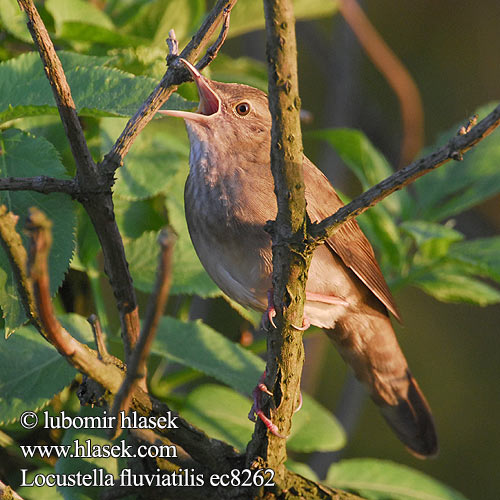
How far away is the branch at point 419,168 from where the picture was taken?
4.58ft

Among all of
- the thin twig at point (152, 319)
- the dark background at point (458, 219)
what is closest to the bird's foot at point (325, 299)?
the thin twig at point (152, 319)

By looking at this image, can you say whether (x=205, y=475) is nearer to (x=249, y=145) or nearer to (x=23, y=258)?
(x=23, y=258)

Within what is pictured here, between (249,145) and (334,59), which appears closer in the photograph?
(249,145)

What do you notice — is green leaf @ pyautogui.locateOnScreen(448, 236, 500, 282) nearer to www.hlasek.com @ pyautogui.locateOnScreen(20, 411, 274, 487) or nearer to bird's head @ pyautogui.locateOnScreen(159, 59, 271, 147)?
bird's head @ pyautogui.locateOnScreen(159, 59, 271, 147)

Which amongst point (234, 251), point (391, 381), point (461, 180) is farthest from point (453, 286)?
point (234, 251)

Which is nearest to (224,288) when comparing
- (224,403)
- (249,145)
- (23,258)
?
(224,403)

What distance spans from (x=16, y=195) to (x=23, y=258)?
500 mm

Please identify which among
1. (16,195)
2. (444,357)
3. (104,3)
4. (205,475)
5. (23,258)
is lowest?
(205,475)

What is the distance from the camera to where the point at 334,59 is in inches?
183

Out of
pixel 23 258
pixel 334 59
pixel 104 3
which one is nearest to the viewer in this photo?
pixel 23 258

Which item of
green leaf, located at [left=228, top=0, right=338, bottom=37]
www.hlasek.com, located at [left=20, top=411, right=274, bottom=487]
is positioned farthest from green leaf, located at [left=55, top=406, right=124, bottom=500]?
green leaf, located at [left=228, top=0, right=338, bottom=37]

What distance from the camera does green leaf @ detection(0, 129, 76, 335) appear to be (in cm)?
169

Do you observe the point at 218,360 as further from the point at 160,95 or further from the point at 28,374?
Result: the point at 160,95

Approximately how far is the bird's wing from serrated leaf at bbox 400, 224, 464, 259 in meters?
0.18
